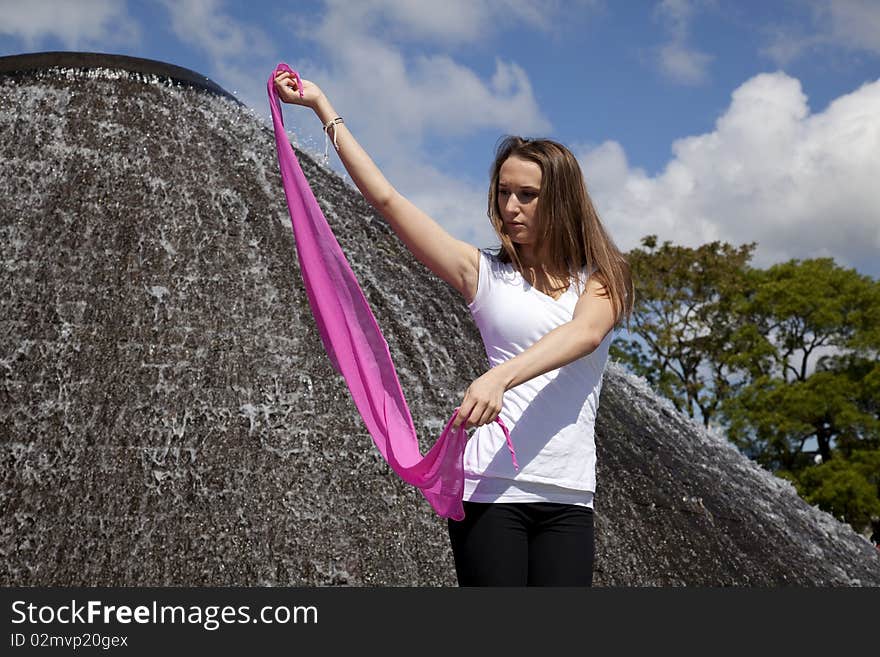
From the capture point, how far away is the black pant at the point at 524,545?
8.18 ft

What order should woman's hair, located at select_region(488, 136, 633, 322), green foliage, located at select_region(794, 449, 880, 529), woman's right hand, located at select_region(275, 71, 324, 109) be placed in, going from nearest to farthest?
woman's hair, located at select_region(488, 136, 633, 322) < woman's right hand, located at select_region(275, 71, 324, 109) < green foliage, located at select_region(794, 449, 880, 529)

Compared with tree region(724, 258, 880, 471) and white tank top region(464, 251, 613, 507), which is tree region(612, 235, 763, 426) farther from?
white tank top region(464, 251, 613, 507)

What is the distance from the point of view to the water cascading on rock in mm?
7953

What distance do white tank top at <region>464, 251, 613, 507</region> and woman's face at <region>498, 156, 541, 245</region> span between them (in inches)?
4.7

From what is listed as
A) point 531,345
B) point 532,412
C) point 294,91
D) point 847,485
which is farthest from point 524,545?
point 847,485

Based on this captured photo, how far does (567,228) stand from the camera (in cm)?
277

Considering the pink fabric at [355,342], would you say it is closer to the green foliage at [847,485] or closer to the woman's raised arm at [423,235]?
the woman's raised arm at [423,235]

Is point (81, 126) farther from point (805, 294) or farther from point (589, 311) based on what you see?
point (805, 294)

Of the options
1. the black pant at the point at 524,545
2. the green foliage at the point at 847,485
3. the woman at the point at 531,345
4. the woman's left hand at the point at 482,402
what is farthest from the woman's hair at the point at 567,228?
the green foliage at the point at 847,485

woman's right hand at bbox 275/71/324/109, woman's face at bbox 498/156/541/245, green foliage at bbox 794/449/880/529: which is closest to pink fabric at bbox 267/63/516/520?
woman's right hand at bbox 275/71/324/109

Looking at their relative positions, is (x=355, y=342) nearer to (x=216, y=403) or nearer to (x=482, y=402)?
(x=482, y=402)

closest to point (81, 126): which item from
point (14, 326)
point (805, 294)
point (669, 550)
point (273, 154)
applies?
point (273, 154)

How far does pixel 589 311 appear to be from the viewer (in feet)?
8.72

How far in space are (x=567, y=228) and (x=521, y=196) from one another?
17 cm
